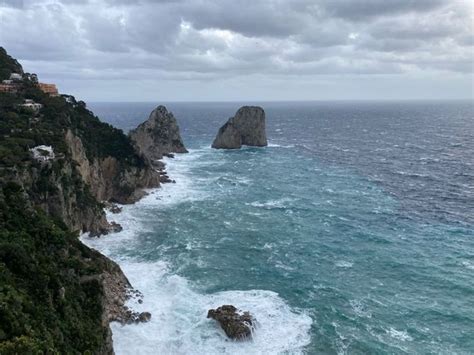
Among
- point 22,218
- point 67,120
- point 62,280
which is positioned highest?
point 67,120

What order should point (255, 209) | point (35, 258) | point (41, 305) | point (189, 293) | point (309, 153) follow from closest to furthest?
point (41, 305)
point (35, 258)
point (189, 293)
point (255, 209)
point (309, 153)

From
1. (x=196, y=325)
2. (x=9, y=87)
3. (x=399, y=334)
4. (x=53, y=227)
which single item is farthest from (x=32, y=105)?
(x=399, y=334)

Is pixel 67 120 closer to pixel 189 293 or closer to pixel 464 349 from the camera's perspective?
pixel 189 293

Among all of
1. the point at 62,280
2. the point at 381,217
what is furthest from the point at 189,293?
the point at 381,217

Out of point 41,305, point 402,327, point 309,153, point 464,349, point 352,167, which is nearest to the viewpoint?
point 41,305

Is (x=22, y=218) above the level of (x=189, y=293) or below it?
above

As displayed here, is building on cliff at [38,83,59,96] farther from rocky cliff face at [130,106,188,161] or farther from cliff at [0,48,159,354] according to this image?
rocky cliff face at [130,106,188,161]

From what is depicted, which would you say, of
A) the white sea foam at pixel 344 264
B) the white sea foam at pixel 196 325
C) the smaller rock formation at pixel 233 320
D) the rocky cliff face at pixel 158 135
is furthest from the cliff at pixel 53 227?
the rocky cliff face at pixel 158 135

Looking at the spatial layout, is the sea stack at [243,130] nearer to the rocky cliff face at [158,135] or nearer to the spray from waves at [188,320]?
the rocky cliff face at [158,135]
